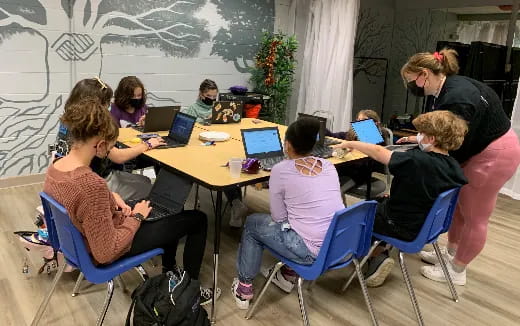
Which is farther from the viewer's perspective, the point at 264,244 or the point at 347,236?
the point at 264,244

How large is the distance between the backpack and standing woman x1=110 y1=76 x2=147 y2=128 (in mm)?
1544

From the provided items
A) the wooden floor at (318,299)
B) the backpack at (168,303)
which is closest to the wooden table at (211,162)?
the backpack at (168,303)

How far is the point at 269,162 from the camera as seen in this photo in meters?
2.40

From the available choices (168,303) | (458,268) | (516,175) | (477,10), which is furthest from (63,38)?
(477,10)

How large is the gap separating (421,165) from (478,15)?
4485mm

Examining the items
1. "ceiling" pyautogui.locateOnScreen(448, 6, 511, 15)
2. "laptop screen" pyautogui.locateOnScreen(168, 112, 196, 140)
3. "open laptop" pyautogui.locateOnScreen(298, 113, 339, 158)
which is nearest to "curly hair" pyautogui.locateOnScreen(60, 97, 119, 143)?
"laptop screen" pyautogui.locateOnScreen(168, 112, 196, 140)

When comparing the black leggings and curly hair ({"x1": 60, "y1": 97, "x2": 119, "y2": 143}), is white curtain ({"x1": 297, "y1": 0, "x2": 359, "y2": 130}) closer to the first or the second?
the black leggings

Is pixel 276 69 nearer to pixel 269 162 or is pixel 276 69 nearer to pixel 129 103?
pixel 129 103

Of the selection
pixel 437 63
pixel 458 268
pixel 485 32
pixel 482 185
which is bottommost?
pixel 458 268

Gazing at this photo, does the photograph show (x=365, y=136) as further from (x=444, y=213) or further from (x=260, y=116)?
(x=260, y=116)

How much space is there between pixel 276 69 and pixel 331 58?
70cm

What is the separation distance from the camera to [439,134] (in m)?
2.13

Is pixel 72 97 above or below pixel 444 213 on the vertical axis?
above

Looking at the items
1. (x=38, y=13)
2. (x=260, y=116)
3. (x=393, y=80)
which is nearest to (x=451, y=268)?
(x=260, y=116)
